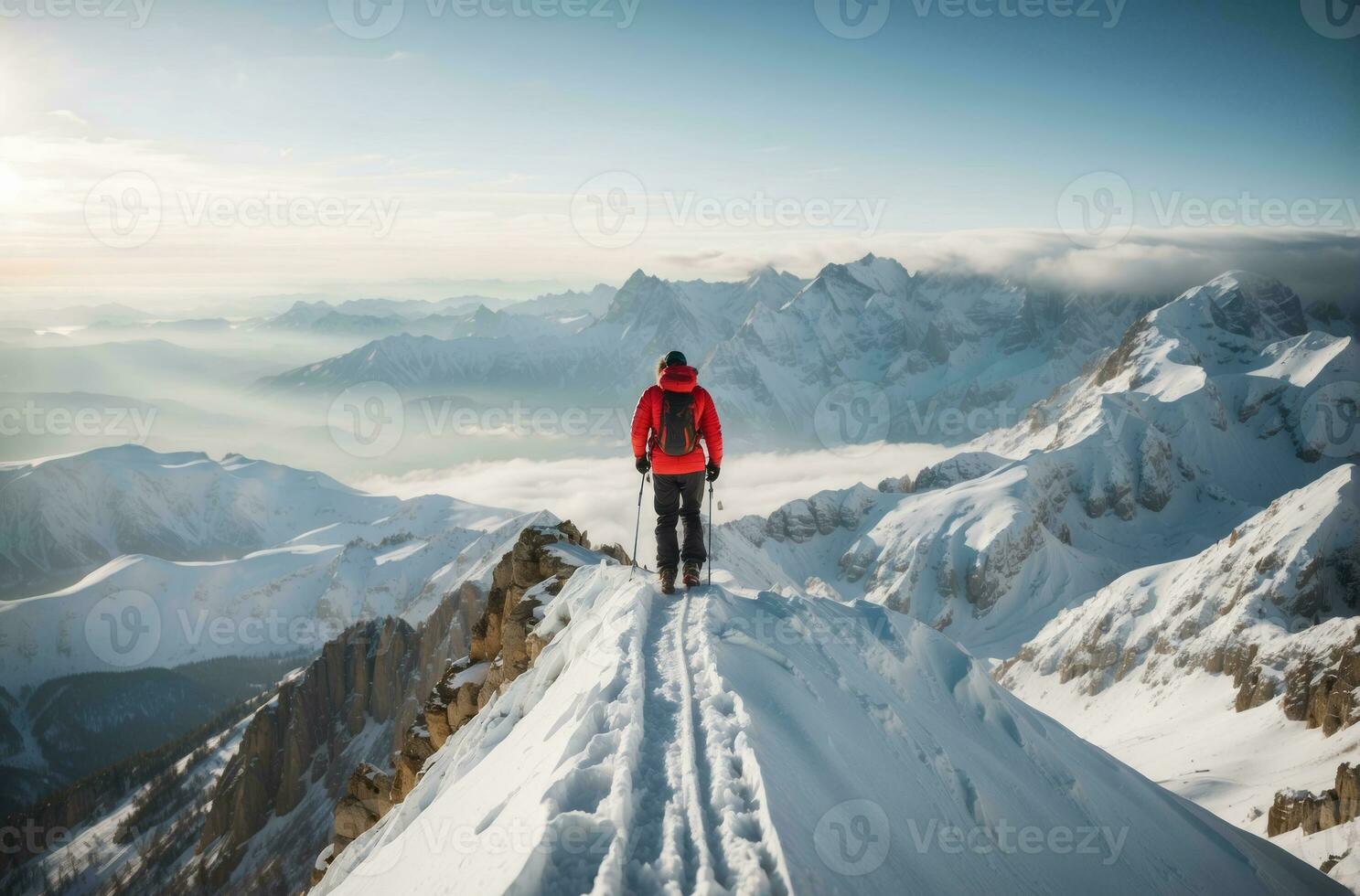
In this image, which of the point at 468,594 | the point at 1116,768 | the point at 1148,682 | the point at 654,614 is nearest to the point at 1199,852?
the point at 1116,768

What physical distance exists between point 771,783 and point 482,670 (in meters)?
18.9

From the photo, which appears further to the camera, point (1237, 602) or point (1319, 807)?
point (1237, 602)

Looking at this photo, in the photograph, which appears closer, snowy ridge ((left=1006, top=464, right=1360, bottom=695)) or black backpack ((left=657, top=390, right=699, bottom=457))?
black backpack ((left=657, top=390, right=699, bottom=457))

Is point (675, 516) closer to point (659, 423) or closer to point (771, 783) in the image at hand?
point (659, 423)

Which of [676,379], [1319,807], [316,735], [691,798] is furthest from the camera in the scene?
[316,735]

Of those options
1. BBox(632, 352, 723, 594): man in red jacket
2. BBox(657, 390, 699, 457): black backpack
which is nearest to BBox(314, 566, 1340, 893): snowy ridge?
BBox(632, 352, 723, 594): man in red jacket

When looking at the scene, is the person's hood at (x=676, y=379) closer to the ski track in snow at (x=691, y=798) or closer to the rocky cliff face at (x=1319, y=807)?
the ski track in snow at (x=691, y=798)

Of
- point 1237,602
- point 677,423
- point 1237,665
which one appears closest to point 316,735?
point 677,423

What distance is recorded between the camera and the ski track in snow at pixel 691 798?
18.8 feet

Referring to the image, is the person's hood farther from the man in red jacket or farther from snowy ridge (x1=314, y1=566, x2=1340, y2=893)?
snowy ridge (x1=314, y1=566, x2=1340, y2=893)

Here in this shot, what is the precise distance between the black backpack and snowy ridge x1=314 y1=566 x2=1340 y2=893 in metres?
2.86

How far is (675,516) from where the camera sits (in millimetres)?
14219

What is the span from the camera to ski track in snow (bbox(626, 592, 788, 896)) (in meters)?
5.72

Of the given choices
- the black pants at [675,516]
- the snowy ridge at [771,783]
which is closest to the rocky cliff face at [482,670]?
the snowy ridge at [771,783]
